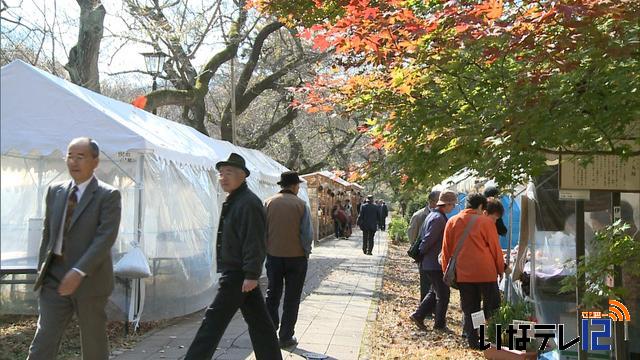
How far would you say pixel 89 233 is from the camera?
421cm

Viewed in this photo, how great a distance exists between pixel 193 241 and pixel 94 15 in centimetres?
653

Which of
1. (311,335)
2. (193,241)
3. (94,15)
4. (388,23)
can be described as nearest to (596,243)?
Answer: (388,23)

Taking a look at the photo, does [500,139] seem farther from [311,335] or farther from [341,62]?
[311,335]

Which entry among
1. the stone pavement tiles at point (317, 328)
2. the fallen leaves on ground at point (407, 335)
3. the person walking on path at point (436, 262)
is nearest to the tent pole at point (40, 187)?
the stone pavement tiles at point (317, 328)

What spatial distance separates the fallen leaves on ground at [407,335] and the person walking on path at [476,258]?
446 mm

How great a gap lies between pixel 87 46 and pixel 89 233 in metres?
10.2

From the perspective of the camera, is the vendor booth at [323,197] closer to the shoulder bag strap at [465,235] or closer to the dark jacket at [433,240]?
the dark jacket at [433,240]

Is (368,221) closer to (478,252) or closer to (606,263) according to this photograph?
(478,252)

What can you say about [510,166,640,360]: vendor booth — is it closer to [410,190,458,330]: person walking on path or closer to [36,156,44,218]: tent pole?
[410,190,458,330]: person walking on path

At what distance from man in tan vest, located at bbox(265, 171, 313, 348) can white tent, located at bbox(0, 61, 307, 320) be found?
1842mm

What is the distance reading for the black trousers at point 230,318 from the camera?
16.5ft

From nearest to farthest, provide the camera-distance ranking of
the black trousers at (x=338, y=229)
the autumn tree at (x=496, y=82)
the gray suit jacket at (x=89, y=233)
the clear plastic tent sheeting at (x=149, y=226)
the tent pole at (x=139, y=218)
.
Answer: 1. the autumn tree at (x=496, y=82)
2. the gray suit jacket at (x=89, y=233)
3. the tent pole at (x=139, y=218)
4. the clear plastic tent sheeting at (x=149, y=226)
5. the black trousers at (x=338, y=229)

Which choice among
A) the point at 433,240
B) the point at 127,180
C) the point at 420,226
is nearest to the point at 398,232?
the point at 420,226

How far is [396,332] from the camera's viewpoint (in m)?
8.26
